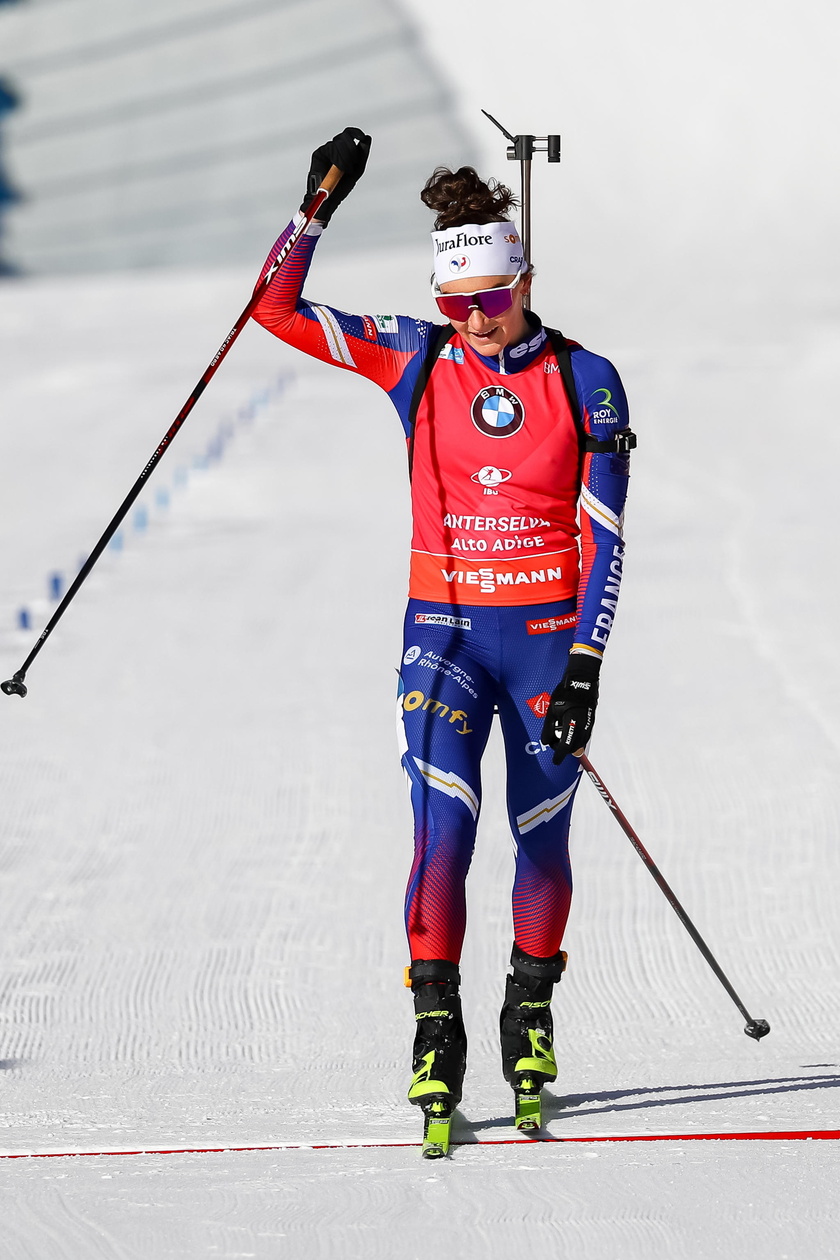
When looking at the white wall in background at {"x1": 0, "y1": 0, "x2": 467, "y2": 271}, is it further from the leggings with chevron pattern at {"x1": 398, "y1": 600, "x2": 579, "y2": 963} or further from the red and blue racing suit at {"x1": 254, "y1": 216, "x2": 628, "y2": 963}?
the leggings with chevron pattern at {"x1": 398, "y1": 600, "x2": 579, "y2": 963}

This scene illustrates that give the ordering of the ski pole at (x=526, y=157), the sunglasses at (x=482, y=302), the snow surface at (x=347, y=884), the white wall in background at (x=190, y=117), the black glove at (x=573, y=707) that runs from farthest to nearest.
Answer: the white wall in background at (x=190, y=117)
the ski pole at (x=526, y=157)
the sunglasses at (x=482, y=302)
the black glove at (x=573, y=707)
the snow surface at (x=347, y=884)

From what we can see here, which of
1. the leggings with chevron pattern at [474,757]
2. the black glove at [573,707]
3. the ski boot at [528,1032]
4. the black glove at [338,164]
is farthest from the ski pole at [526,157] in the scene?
the ski boot at [528,1032]

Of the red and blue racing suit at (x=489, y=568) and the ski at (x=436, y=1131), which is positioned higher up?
the red and blue racing suit at (x=489, y=568)

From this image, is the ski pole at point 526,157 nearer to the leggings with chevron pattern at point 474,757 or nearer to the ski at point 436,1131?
the leggings with chevron pattern at point 474,757

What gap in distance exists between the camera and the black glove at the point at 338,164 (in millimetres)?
3637

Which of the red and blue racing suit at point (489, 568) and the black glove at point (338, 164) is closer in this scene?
the red and blue racing suit at point (489, 568)

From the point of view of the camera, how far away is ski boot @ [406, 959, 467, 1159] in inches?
129

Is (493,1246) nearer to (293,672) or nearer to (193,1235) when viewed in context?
(193,1235)

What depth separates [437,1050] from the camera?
11.0 feet

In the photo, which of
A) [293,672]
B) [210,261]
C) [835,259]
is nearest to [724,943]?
[293,672]

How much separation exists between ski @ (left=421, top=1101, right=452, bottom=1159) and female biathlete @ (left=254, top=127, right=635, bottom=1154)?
0.17 m

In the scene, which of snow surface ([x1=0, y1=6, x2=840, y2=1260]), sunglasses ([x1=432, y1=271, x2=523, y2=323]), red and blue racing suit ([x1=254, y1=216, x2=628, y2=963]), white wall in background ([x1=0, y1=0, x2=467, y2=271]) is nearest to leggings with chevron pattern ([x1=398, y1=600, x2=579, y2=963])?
red and blue racing suit ([x1=254, y1=216, x2=628, y2=963])

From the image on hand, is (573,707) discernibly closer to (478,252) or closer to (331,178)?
(478,252)

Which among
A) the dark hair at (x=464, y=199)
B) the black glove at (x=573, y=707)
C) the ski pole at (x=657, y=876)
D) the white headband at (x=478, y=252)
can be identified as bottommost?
the ski pole at (x=657, y=876)
